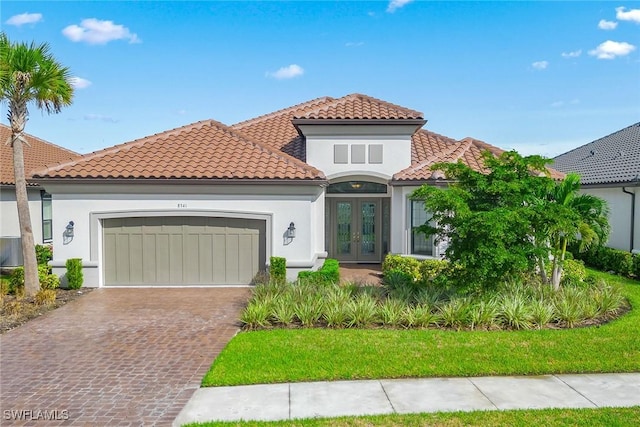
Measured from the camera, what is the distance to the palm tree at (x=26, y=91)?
40.3 ft

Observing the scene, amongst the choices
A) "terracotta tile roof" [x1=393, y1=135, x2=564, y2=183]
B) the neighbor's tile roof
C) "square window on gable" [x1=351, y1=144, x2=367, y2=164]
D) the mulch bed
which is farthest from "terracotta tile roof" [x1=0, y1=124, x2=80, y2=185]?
the neighbor's tile roof

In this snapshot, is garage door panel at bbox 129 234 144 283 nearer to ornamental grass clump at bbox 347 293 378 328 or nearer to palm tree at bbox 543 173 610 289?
ornamental grass clump at bbox 347 293 378 328

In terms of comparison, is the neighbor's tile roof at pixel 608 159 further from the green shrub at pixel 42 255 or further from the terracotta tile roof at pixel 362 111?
the green shrub at pixel 42 255

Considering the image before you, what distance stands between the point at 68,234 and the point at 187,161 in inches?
173

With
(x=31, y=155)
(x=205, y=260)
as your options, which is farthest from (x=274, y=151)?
(x=31, y=155)

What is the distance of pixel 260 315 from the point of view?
32.8 feet

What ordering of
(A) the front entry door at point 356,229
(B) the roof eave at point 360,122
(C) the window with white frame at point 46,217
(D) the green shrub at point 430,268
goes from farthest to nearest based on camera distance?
(A) the front entry door at point 356,229 < (C) the window with white frame at point 46,217 < (B) the roof eave at point 360,122 < (D) the green shrub at point 430,268

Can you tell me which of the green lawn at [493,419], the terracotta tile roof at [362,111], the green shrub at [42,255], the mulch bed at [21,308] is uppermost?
the terracotta tile roof at [362,111]

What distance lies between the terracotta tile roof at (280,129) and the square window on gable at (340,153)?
126cm

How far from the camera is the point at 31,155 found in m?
21.2

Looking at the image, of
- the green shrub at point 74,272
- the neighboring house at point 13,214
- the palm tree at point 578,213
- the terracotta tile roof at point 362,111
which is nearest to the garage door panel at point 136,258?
the green shrub at point 74,272

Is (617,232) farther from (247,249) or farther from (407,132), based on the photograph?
(247,249)

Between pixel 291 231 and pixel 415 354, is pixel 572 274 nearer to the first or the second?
pixel 415 354

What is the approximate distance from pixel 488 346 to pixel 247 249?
8391mm
